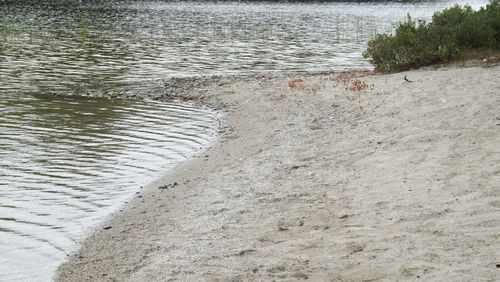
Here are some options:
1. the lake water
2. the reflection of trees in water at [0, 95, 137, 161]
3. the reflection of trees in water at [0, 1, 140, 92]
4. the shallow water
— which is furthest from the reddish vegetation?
the reflection of trees in water at [0, 1, 140, 92]

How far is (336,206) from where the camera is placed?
9.12 m

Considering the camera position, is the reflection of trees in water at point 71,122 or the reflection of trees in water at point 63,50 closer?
the reflection of trees in water at point 71,122

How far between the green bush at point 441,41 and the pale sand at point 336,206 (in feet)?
19.3

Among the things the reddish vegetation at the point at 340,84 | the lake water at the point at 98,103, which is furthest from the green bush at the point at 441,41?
the lake water at the point at 98,103

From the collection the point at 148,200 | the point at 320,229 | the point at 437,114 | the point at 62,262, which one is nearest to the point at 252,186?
the point at 148,200

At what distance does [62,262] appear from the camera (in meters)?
8.55

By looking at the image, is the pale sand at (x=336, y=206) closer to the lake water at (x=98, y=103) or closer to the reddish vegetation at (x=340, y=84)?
the lake water at (x=98, y=103)

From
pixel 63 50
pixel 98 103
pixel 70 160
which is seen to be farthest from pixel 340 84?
pixel 63 50

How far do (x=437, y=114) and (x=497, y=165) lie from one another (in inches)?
161

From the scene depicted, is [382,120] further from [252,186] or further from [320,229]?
[320,229]

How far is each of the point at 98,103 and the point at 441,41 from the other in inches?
527

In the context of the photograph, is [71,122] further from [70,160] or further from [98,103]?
[70,160]

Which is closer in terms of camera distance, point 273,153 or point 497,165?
point 497,165

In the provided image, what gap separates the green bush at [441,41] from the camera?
2144cm
